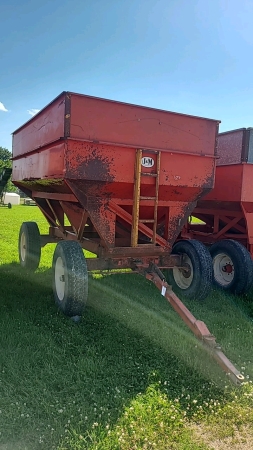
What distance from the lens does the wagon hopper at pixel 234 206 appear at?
231 inches

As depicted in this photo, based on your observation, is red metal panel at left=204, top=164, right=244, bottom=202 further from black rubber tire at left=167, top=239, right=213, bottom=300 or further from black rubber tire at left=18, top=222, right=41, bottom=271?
black rubber tire at left=18, top=222, right=41, bottom=271

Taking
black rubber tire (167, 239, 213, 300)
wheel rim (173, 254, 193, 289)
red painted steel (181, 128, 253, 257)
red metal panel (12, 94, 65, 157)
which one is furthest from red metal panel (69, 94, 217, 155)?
wheel rim (173, 254, 193, 289)

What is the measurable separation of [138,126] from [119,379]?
9.63 feet

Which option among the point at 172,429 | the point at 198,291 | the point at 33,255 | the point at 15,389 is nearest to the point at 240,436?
the point at 172,429

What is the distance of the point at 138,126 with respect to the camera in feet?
15.2

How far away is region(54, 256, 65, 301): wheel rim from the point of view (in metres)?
4.82

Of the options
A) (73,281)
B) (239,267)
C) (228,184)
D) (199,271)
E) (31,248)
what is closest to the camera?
(73,281)

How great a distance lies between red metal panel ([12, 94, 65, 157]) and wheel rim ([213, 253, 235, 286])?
11.4 ft

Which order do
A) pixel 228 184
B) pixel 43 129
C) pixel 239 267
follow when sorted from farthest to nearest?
pixel 228 184 < pixel 239 267 < pixel 43 129

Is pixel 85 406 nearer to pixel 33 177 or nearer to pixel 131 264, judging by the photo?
pixel 131 264

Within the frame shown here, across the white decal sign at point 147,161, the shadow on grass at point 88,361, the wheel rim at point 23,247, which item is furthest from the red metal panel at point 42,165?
the shadow on grass at point 88,361

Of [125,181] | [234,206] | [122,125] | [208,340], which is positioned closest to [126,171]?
[125,181]

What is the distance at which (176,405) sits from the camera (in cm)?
295

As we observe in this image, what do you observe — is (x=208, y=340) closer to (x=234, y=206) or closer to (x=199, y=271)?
(x=199, y=271)
